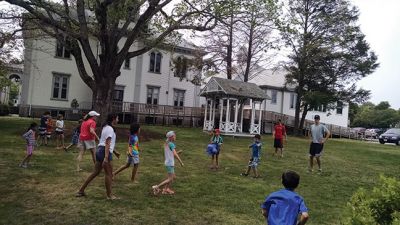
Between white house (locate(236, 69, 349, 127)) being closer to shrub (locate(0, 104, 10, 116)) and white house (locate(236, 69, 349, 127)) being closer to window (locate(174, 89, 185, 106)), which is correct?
window (locate(174, 89, 185, 106))

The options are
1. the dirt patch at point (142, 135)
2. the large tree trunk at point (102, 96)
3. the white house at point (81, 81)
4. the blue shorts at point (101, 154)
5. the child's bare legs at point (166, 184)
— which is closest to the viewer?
the blue shorts at point (101, 154)

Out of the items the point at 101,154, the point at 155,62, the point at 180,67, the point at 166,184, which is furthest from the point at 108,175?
the point at 155,62

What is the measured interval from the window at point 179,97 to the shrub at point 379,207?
123 feet

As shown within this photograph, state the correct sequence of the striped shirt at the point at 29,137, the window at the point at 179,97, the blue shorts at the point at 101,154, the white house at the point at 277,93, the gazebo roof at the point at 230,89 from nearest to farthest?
the blue shorts at the point at 101,154, the striped shirt at the point at 29,137, the gazebo roof at the point at 230,89, the window at the point at 179,97, the white house at the point at 277,93

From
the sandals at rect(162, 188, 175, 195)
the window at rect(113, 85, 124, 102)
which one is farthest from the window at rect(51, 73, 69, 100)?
the sandals at rect(162, 188, 175, 195)

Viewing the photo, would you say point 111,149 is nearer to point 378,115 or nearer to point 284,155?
point 284,155

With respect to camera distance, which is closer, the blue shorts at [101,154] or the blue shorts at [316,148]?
the blue shorts at [101,154]

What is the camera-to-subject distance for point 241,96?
105ft

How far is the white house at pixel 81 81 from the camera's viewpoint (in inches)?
1339

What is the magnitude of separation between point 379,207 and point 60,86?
34098mm

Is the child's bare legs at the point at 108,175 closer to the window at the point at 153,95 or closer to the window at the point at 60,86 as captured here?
the window at the point at 60,86

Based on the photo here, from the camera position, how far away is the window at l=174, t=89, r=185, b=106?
4181cm

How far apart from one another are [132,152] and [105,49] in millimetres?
13354

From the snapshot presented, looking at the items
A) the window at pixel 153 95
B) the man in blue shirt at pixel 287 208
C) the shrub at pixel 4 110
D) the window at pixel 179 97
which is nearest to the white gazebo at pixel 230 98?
the window at pixel 153 95
